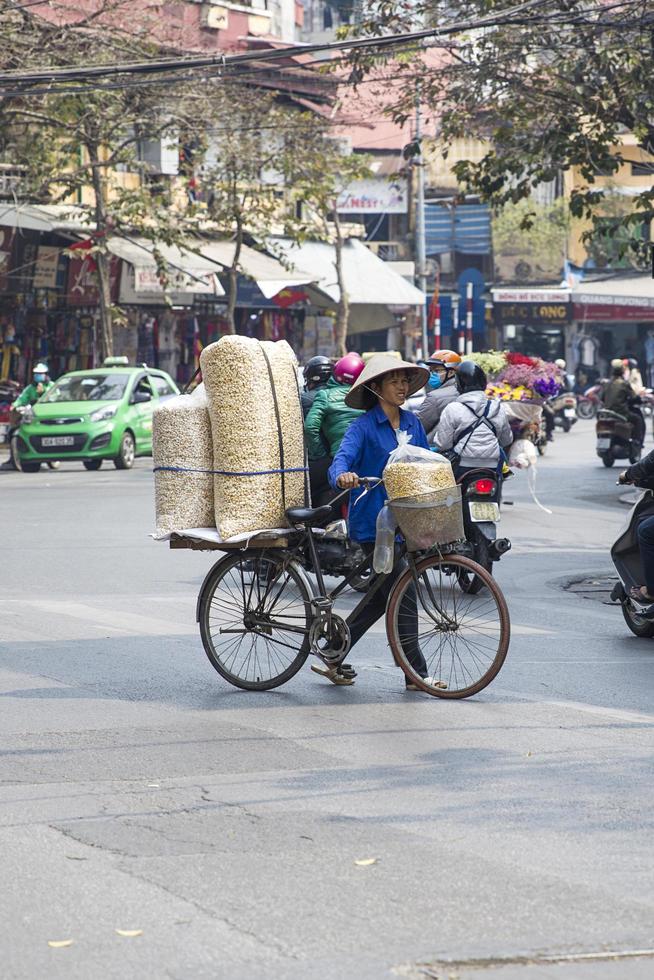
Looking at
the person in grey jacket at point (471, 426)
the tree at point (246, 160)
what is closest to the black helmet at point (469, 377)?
the person in grey jacket at point (471, 426)

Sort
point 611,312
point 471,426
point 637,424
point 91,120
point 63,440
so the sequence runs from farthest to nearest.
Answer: point 611,312 < point 91,120 < point 637,424 < point 63,440 < point 471,426

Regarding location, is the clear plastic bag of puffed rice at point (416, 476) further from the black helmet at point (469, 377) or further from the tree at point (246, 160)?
the tree at point (246, 160)

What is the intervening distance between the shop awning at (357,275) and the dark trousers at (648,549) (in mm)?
35626

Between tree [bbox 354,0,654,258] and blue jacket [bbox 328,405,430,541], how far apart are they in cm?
1003

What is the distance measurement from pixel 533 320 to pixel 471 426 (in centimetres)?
4776

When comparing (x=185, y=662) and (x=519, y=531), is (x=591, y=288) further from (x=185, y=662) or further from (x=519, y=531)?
(x=185, y=662)

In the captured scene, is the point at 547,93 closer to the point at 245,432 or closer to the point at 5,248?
the point at 245,432

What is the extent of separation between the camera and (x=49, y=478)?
25.6 meters

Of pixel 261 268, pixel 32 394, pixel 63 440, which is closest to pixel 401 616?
pixel 63 440

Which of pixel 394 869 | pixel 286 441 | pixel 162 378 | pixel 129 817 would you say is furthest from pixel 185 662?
pixel 162 378

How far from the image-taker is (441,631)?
326 inches

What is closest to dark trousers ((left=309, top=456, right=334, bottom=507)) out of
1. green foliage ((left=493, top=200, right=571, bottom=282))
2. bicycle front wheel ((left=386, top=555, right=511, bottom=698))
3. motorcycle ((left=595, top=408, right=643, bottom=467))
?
bicycle front wheel ((left=386, top=555, right=511, bottom=698))

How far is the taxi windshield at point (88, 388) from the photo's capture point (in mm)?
28016

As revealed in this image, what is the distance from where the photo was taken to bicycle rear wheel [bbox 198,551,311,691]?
8531mm
